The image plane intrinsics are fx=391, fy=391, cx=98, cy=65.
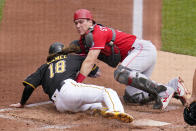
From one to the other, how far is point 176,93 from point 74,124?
72.8 inches

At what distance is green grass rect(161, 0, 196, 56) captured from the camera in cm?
892

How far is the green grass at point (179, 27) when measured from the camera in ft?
29.3

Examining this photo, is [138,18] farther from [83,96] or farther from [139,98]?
[83,96]

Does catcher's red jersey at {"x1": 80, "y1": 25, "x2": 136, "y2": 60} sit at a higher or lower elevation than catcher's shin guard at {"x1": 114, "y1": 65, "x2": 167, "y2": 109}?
higher

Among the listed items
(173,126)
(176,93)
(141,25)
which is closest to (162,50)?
(141,25)

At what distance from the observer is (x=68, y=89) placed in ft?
14.8

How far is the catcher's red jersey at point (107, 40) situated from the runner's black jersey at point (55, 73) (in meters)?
0.32

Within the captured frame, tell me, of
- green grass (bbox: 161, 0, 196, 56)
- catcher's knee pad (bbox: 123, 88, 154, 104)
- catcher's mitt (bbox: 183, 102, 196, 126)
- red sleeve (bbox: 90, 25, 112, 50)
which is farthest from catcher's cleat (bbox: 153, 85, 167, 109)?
green grass (bbox: 161, 0, 196, 56)

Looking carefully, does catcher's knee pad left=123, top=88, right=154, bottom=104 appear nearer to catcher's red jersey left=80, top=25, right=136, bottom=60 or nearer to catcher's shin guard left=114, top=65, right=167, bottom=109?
catcher's shin guard left=114, top=65, right=167, bottom=109

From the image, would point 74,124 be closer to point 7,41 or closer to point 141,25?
point 7,41

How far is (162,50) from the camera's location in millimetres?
8602

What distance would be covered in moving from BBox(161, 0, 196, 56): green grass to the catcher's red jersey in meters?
3.28

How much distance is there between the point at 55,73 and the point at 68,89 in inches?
19.1

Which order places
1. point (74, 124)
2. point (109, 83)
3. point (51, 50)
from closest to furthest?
point (74, 124) → point (51, 50) → point (109, 83)
